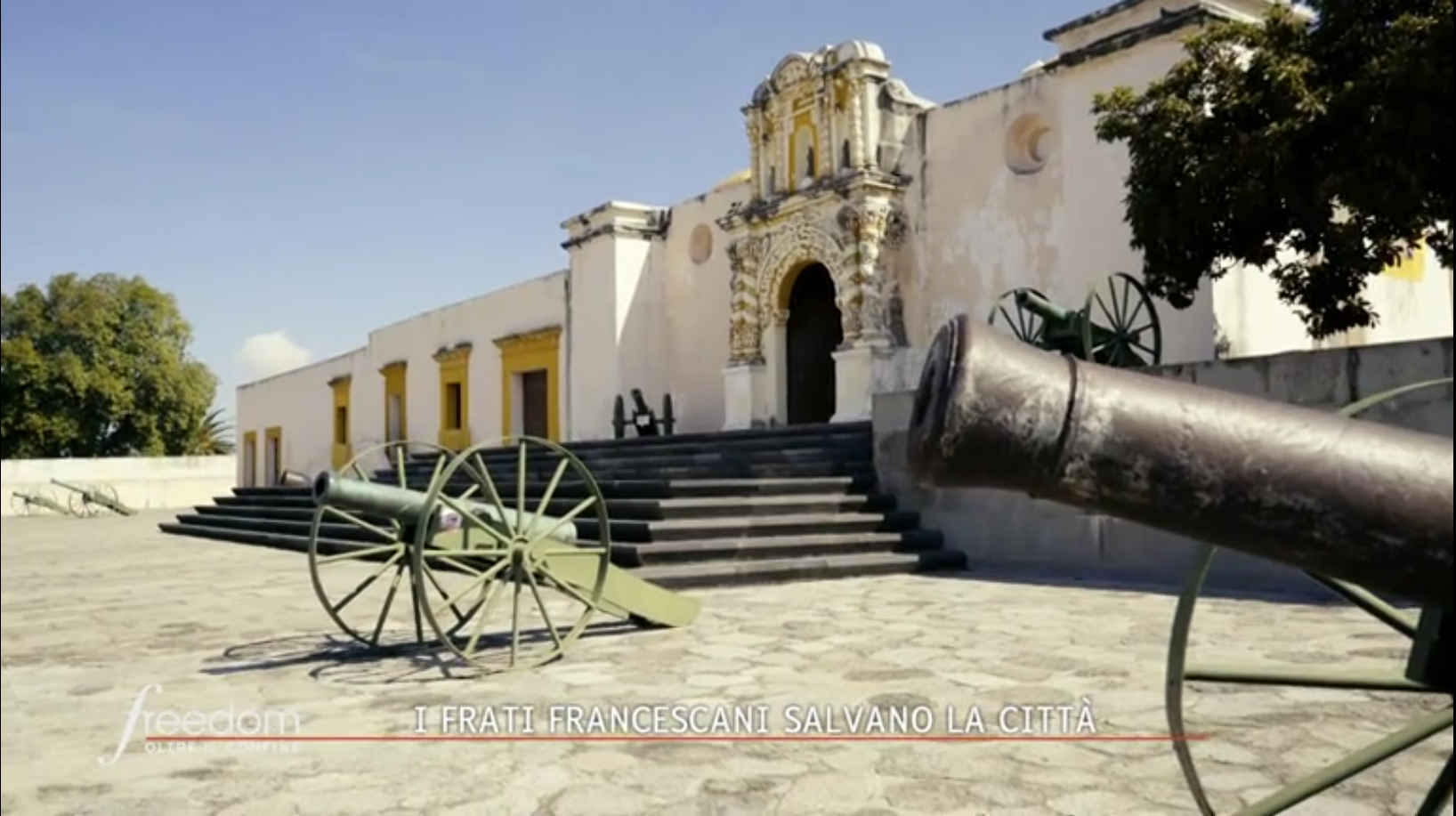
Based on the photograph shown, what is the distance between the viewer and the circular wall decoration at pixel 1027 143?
523 inches

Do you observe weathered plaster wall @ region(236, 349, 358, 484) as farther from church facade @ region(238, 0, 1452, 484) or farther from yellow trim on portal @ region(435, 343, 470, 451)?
church facade @ region(238, 0, 1452, 484)

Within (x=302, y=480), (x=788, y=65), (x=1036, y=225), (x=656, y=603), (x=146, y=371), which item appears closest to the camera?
(x=656, y=603)

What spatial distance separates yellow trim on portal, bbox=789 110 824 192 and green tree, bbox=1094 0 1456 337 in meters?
6.01

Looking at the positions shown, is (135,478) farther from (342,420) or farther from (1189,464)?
(1189,464)

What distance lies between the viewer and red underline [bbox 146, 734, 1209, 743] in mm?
3908

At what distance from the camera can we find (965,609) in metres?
7.11

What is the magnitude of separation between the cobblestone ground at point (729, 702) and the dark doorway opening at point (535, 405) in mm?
13980

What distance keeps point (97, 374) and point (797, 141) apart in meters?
27.1

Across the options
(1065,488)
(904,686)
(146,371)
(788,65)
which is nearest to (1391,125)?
(904,686)

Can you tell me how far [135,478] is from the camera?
32062mm

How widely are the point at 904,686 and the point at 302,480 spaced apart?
16186 mm

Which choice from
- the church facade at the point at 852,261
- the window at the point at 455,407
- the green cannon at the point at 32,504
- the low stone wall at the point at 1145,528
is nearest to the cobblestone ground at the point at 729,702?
the low stone wall at the point at 1145,528

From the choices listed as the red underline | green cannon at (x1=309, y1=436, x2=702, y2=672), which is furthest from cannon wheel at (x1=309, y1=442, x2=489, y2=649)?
the red underline

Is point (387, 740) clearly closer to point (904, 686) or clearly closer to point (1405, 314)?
point (904, 686)
